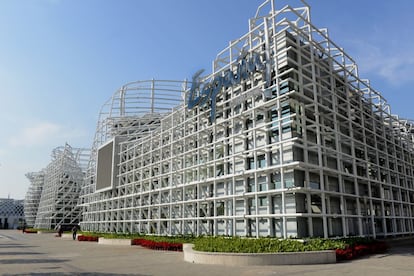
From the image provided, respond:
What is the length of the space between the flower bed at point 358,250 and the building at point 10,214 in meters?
159

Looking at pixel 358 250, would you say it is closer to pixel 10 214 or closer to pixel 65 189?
pixel 65 189

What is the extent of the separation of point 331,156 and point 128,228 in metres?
31.8

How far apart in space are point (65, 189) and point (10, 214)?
8628 centimetres

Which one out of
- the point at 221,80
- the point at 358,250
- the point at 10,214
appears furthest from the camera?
the point at 10,214

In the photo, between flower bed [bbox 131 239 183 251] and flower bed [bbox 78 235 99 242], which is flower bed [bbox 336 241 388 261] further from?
flower bed [bbox 78 235 99 242]

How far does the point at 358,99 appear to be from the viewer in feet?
119

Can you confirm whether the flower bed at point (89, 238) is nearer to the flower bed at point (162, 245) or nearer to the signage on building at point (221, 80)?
the flower bed at point (162, 245)

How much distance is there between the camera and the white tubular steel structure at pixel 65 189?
3447 inches

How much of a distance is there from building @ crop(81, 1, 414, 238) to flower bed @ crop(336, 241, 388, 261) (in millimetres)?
3392

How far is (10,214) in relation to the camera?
155 meters

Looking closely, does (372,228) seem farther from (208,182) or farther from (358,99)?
(208,182)

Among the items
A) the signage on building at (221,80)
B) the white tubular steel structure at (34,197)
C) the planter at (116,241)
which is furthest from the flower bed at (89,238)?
the white tubular steel structure at (34,197)

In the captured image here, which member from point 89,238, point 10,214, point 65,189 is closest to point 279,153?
point 89,238

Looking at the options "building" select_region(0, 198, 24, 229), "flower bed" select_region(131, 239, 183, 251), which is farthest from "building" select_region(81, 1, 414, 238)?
"building" select_region(0, 198, 24, 229)
